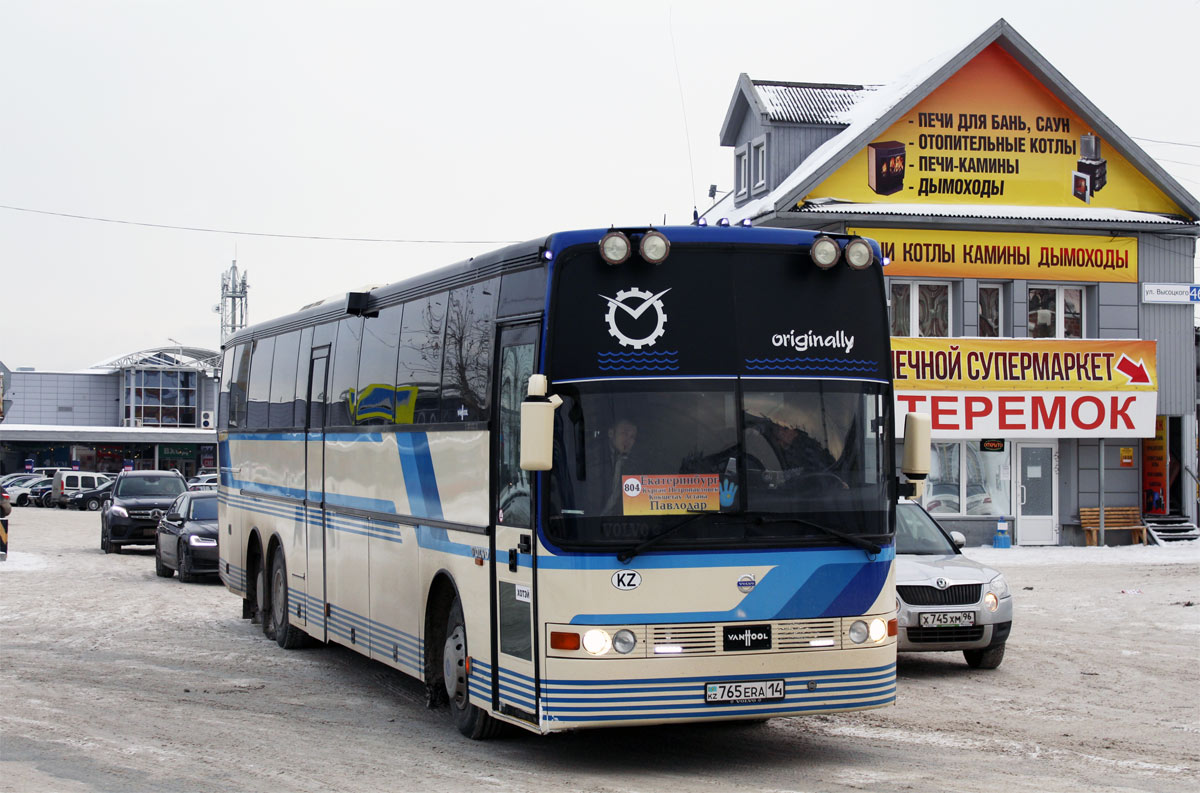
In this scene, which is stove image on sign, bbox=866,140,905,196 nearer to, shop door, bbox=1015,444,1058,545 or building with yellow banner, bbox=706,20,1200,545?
building with yellow banner, bbox=706,20,1200,545

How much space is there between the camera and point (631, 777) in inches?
340

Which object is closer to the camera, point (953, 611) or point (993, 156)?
point (953, 611)

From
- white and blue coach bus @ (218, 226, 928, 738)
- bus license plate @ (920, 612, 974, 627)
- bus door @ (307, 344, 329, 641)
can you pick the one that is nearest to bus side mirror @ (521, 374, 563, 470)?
white and blue coach bus @ (218, 226, 928, 738)

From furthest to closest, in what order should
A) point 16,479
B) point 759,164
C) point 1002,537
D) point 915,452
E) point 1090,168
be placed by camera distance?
1. point 16,479
2. point 759,164
3. point 1090,168
4. point 1002,537
5. point 915,452

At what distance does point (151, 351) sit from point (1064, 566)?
77627 millimetres

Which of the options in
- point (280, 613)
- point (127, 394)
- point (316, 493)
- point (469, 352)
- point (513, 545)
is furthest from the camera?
point (127, 394)

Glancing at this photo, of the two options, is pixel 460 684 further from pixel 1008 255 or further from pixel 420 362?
pixel 1008 255

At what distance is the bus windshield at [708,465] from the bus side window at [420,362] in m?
2.21

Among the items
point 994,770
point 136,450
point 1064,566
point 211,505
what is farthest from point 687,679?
point 136,450

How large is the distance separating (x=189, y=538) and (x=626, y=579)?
55.2ft

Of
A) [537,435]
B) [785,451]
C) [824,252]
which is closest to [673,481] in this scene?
[785,451]

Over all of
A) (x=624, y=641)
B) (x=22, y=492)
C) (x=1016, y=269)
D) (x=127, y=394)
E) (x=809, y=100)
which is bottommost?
(x=22, y=492)

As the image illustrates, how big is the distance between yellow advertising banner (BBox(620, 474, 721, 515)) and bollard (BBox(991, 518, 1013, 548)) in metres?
25.4

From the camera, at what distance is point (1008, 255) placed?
32.8 m
